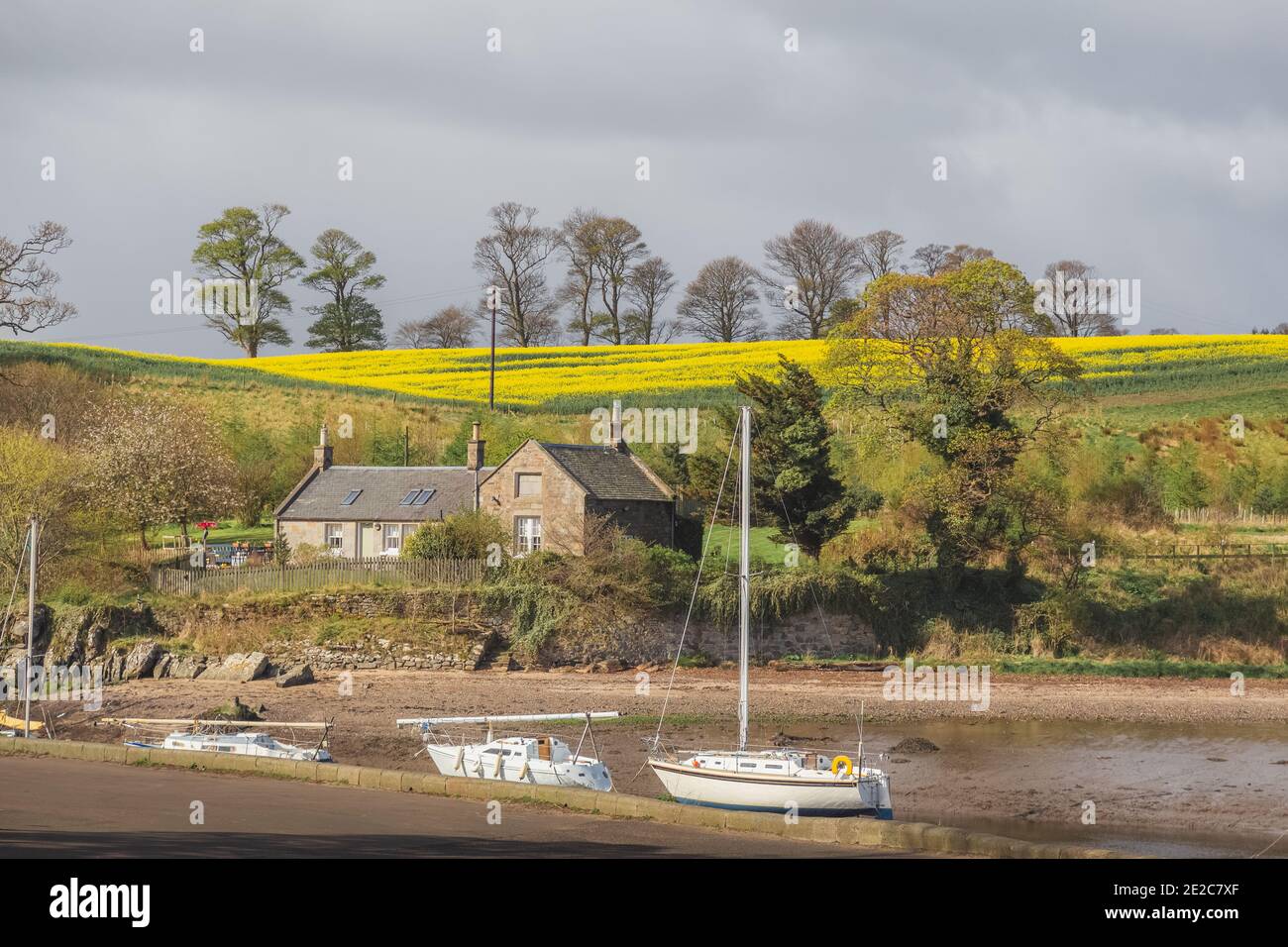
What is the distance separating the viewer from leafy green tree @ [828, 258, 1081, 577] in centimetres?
4925

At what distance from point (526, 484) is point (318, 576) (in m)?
8.26

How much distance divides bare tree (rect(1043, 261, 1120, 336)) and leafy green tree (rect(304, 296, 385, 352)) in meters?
50.0

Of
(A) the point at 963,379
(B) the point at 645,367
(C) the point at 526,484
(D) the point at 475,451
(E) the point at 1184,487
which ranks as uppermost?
(B) the point at 645,367

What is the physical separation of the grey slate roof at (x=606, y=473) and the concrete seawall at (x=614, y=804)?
26476mm

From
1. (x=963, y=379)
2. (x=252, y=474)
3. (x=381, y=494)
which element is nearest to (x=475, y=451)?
(x=381, y=494)

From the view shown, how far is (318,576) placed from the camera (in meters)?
50.2

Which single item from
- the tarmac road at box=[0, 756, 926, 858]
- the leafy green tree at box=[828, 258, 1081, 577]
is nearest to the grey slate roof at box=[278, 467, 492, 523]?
the leafy green tree at box=[828, 258, 1081, 577]

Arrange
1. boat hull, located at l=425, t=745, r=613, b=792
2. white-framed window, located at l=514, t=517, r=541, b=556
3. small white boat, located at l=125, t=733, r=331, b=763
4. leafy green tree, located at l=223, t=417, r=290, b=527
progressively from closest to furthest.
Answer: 1. boat hull, located at l=425, t=745, r=613, b=792
2. small white boat, located at l=125, t=733, r=331, b=763
3. white-framed window, located at l=514, t=517, r=541, b=556
4. leafy green tree, located at l=223, t=417, r=290, b=527

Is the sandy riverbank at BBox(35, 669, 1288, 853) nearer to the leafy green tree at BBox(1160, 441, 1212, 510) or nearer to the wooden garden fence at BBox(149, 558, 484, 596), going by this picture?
the wooden garden fence at BBox(149, 558, 484, 596)

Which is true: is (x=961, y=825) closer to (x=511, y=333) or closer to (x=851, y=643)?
(x=851, y=643)

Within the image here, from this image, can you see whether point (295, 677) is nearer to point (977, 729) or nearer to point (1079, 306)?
point (977, 729)

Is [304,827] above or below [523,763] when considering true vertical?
above

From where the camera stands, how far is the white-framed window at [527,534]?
51.2 metres

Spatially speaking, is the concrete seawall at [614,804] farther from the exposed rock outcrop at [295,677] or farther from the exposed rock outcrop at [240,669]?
the exposed rock outcrop at [240,669]
